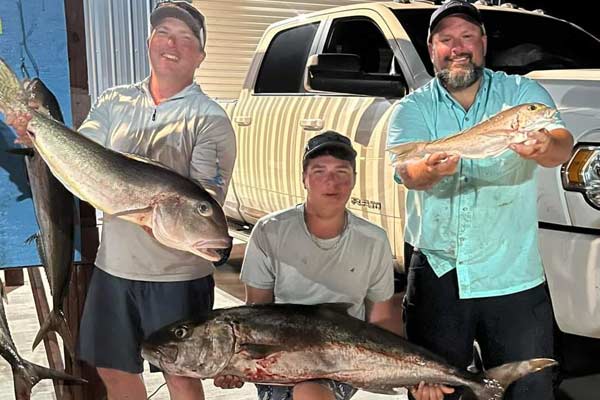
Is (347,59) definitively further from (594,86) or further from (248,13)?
(594,86)

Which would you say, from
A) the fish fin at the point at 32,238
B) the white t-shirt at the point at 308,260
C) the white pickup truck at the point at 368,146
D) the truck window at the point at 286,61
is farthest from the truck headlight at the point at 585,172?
the fish fin at the point at 32,238

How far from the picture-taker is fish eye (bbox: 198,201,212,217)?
190 centimetres

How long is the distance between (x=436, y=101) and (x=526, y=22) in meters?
1.20

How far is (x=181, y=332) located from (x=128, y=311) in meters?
0.21

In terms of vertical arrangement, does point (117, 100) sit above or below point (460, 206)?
above

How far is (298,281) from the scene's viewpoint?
218 centimetres

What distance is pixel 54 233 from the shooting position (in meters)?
2.08

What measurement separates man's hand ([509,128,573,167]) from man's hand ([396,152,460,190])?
180mm

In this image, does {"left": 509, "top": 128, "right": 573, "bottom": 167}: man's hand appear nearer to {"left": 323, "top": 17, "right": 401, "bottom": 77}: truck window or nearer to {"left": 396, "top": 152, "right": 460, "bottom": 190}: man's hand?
{"left": 396, "top": 152, "right": 460, "bottom": 190}: man's hand

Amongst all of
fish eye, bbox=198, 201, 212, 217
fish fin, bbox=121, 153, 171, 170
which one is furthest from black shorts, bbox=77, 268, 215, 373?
fish fin, bbox=121, 153, 171, 170

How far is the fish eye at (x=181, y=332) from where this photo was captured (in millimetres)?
1929

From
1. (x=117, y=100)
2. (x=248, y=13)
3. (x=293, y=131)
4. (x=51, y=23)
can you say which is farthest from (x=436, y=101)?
(x=51, y=23)

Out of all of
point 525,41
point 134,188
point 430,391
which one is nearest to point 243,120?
point 134,188

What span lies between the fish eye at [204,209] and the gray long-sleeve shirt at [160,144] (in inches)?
3.3
